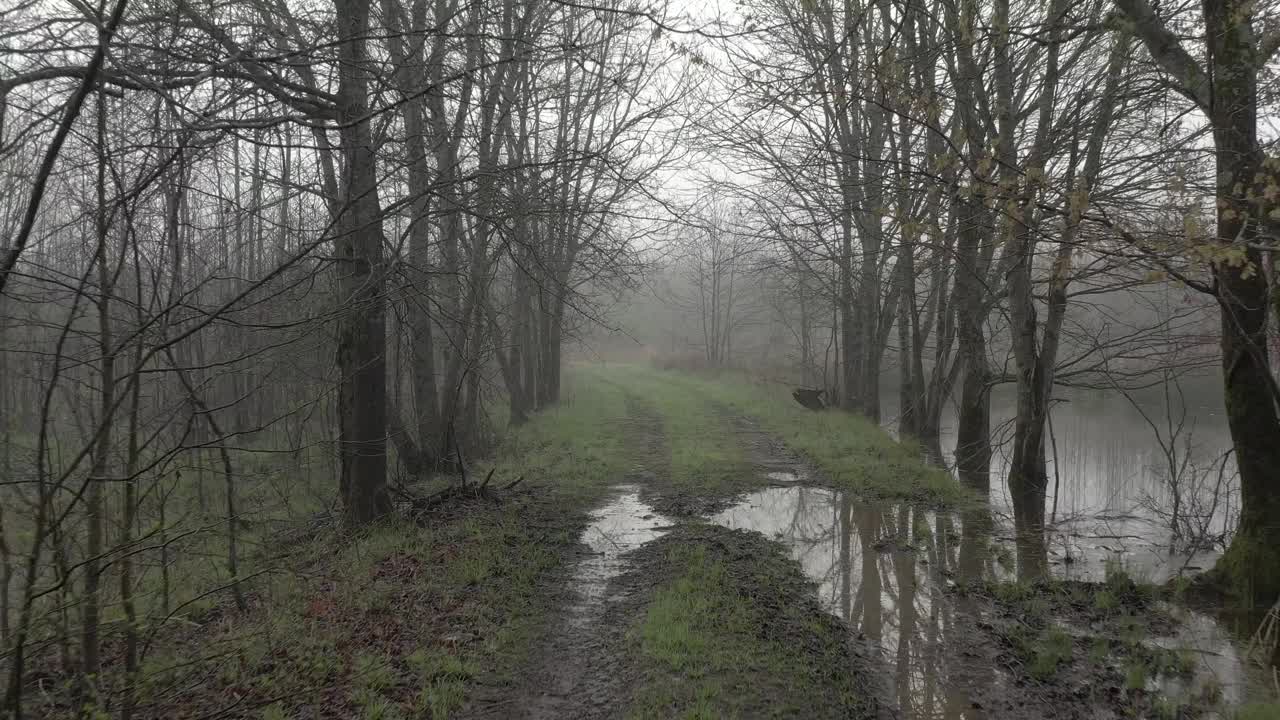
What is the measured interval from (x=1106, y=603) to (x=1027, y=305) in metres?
5.20

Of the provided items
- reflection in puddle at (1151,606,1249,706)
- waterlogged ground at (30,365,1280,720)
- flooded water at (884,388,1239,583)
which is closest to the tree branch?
flooded water at (884,388,1239,583)

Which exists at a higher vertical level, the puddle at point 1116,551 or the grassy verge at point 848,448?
the grassy verge at point 848,448

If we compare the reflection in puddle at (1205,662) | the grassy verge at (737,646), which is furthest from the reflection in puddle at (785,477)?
the reflection in puddle at (1205,662)

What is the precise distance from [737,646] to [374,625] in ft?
8.97

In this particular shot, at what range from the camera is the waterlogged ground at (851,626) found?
449 cm

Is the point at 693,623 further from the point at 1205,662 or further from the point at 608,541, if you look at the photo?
the point at 1205,662

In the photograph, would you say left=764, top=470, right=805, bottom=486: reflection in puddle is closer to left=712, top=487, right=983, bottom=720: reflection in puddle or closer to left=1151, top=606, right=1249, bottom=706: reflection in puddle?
left=712, top=487, right=983, bottom=720: reflection in puddle

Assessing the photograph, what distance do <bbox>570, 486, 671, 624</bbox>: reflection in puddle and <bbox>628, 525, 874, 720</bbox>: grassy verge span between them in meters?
0.41

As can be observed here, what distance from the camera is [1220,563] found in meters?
6.14

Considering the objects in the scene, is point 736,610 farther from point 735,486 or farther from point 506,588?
point 735,486

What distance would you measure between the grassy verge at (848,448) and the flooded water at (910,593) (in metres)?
0.71

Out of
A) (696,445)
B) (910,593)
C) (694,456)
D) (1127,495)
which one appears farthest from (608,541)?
(1127,495)

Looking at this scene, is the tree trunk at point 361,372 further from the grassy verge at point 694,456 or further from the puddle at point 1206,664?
the puddle at point 1206,664

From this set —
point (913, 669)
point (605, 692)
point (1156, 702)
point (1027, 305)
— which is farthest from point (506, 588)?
point (1027, 305)
